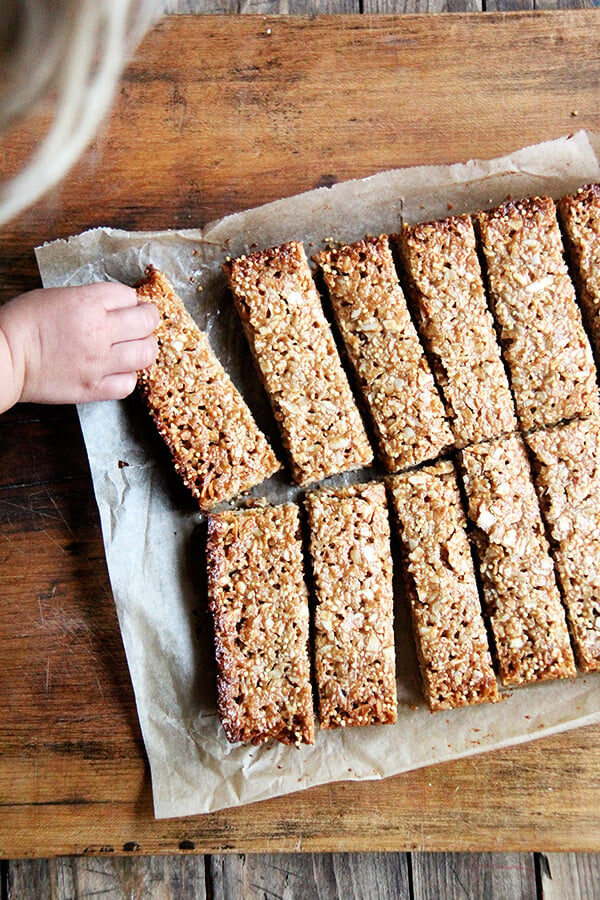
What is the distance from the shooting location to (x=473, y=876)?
2430 millimetres

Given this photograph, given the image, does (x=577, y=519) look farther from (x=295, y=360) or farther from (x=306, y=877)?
(x=306, y=877)

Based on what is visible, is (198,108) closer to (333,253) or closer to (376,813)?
(333,253)

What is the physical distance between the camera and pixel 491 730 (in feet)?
7.79

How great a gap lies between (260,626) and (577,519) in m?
0.99

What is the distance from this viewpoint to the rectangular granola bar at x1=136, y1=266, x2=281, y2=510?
2.35 m

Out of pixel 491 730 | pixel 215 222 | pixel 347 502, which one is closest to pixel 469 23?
pixel 215 222

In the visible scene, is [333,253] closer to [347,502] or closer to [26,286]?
[347,502]

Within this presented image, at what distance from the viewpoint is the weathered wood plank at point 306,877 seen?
2416 millimetres

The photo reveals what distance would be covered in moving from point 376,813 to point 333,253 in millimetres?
1695

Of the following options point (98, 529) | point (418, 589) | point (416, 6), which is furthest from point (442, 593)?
point (416, 6)

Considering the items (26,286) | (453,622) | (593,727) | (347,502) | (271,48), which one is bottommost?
(593,727)

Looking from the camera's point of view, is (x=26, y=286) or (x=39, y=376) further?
(x=26, y=286)

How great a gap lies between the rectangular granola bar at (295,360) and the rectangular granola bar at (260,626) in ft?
0.80

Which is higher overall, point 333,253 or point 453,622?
point 333,253
